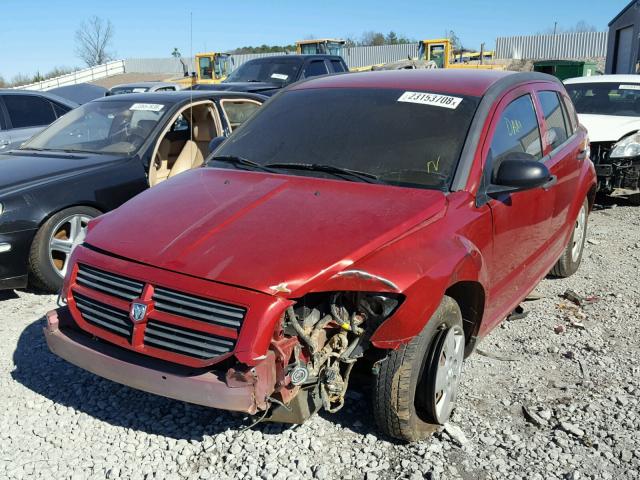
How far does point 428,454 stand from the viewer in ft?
9.90

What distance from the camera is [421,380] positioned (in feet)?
9.80

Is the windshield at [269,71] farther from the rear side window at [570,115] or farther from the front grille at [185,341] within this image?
the front grille at [185,341]

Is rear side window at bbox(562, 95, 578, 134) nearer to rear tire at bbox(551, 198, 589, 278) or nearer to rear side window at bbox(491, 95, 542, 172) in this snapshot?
rear tire at bbox(551, 198, 589, 278)

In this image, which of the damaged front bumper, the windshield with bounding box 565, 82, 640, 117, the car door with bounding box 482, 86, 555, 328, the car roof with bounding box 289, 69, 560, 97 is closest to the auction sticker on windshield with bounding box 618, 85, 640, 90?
the windshield with bounding box 565, 82, 640, 117

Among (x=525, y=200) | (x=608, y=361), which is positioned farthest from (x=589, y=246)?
(x=525, y=200)

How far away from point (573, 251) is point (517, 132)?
2.07m

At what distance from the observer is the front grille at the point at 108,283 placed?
2.82 metres

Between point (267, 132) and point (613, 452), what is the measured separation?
2725 millimetres

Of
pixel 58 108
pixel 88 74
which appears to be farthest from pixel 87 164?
pixel 88 74

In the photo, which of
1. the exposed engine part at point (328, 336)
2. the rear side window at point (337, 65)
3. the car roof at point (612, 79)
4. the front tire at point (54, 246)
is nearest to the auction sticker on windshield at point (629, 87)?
the car roof at point (612, 79)

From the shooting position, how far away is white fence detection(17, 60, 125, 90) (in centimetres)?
4294

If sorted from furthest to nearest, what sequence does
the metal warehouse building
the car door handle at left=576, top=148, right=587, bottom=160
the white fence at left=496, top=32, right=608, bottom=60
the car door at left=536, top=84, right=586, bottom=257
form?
the white fence at left=496, top=32, right=608, bottom=60
the metal warehouse building
the car door handle at left=576, top=148, right=587, bottom=160
the car door at left=536, top=84, right=586, bottom=257

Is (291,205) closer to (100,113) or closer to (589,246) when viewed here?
(100,113)

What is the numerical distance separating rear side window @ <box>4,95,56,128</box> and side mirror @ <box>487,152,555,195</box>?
23.8ft
